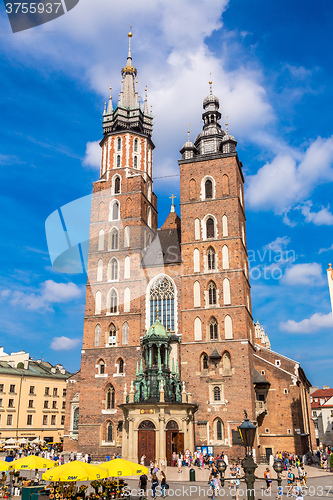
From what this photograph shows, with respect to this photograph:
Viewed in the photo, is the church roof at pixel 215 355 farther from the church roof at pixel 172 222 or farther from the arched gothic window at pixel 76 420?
the church roof at pixel 172 222

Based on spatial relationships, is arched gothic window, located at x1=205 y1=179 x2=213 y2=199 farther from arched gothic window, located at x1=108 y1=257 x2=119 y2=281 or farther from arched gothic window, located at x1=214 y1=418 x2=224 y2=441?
arched gothic window, located at x1=214 y1=418 x2=224 y2=441

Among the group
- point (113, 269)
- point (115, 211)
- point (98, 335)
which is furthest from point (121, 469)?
point (115, 211)

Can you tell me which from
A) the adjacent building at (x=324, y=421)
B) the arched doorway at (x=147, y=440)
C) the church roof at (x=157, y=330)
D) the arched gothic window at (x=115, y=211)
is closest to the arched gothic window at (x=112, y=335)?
the church roof at (x=157, y=330)

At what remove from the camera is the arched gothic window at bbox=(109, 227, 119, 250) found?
46.6 metres

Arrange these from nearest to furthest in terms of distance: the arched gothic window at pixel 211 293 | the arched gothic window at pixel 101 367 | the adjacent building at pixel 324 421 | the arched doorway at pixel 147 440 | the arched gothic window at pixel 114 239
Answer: the arched doorway at pixel 147 440, the arched gothic window at pixel 211 293, the arched gothic window at pixel 101 367, the arched gothic window at pixel 114 239, the adjacent building at pixel 324 421

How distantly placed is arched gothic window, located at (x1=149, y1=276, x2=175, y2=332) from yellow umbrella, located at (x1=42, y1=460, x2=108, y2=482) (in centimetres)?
2432

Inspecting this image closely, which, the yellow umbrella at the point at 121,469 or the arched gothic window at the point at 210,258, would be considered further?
the arched gothic window at the point at 210,258

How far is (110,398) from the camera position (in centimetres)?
4100

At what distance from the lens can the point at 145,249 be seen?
4716 centimetres

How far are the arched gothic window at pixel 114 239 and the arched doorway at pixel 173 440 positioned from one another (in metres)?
18.3

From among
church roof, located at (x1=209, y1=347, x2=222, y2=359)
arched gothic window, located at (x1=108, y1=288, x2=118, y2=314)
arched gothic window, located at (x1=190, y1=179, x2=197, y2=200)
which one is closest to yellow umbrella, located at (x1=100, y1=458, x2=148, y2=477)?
church roof, located at (x1=209, y1=347, x2=222, y2=359)

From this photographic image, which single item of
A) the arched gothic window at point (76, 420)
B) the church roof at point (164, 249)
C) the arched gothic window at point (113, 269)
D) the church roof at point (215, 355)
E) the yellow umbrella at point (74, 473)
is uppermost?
the church roof at point (164, 249)

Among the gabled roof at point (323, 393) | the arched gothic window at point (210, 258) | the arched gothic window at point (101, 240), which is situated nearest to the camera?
the arched gothic window at point (210, 258)

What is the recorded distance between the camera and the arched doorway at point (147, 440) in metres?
34.4
